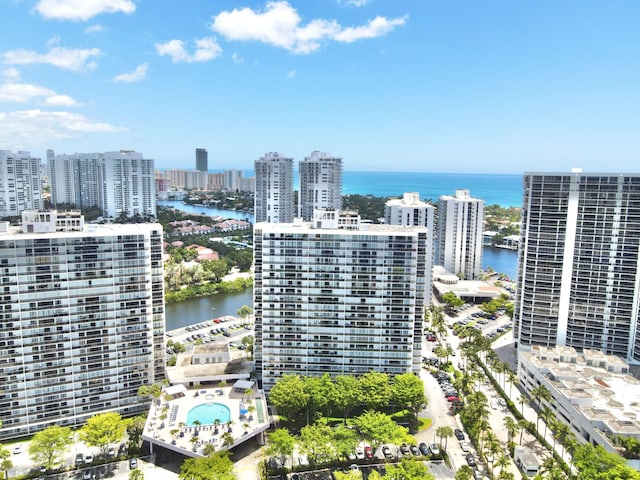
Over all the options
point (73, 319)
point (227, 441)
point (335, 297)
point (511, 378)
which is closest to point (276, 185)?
point (335, 297)

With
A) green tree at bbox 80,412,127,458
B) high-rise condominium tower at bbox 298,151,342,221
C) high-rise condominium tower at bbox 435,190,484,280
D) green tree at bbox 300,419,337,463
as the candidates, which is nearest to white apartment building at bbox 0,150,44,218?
high-rise condominium tower at bbox 298,151,342,221

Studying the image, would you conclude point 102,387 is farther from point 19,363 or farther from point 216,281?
point 216,281

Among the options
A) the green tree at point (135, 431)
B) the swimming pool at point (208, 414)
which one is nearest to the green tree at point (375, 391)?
the swimming pool at point (208, 414)

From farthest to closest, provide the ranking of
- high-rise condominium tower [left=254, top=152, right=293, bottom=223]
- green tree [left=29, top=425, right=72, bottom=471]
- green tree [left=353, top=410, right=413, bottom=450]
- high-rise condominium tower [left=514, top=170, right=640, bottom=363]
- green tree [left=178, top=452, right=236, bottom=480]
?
high-rise condominium tower [left=254, top=152, right=293, bottom=223] < high-rise condominium tower [left=514, top=170, right=640, bottom=363] < green tree [left=353, top=410, right=413, bottom=450] < green tree [left=29, top=425, right=72, bottom=471] < green tree [left=178, top=452, right=236, bottom=480]

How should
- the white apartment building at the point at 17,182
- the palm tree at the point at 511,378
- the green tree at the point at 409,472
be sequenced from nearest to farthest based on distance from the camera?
the green tree at the point at 409,472 → the palm tree at the point at 511,378 → the white apartment building at the point at 17,182

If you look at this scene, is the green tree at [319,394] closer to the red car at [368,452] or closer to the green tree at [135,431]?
the red car at [368,452]

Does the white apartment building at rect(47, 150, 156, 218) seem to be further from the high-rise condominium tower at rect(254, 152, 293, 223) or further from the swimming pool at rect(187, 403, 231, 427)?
the swimming pool at rect(187, 403, 231, 427)
